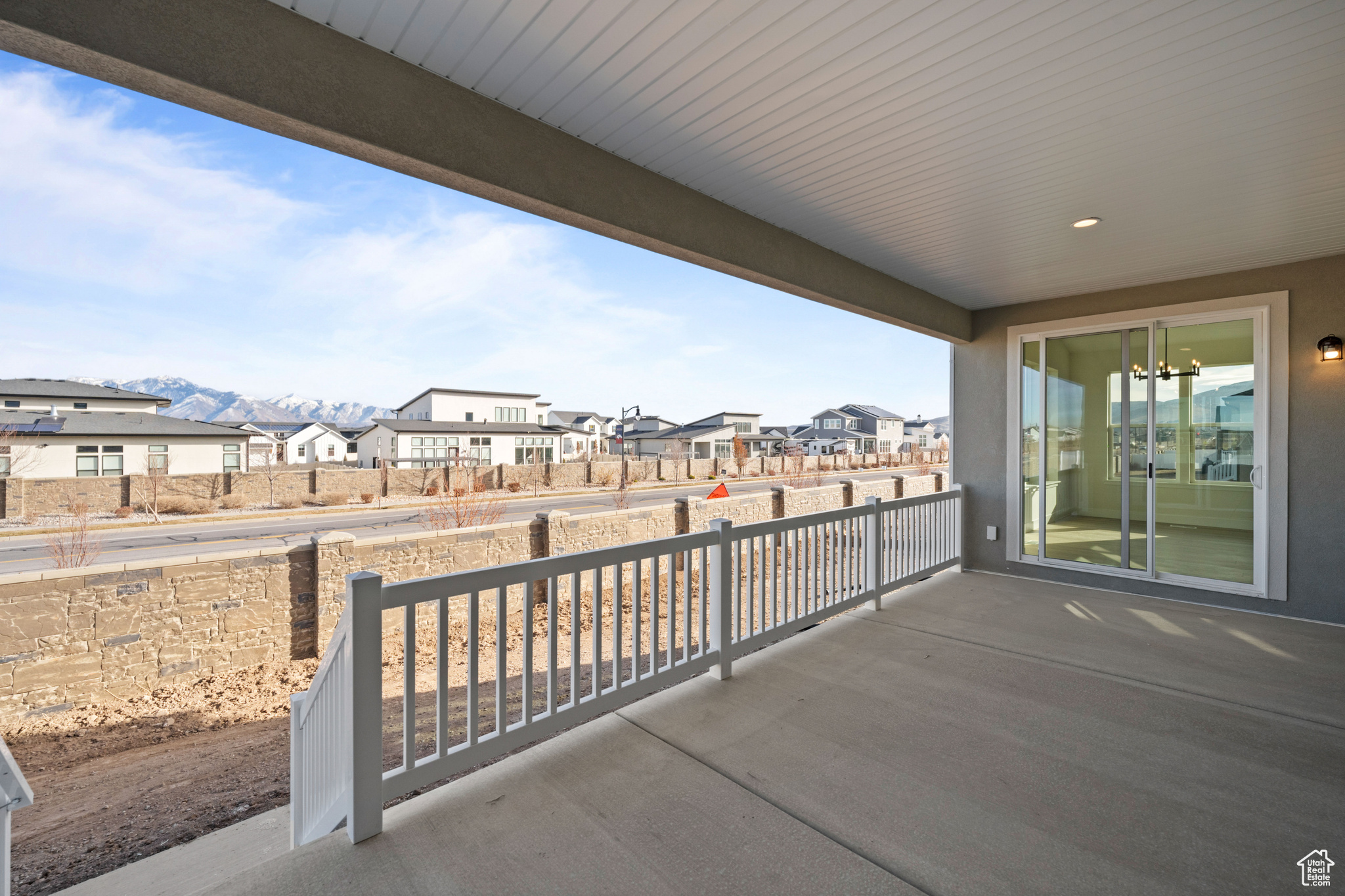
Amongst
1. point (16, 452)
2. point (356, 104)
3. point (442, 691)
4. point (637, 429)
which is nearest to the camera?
point (356, 104)

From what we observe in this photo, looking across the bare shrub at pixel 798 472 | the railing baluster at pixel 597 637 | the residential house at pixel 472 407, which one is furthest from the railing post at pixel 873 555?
the residential house at pixel 472 407

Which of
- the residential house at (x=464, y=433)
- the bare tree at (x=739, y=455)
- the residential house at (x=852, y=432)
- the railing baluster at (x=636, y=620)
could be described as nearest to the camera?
the railing baluster at (x=636, y=620)

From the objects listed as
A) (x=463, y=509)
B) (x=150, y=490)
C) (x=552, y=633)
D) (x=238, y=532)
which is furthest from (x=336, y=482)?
(x=552, y=633)

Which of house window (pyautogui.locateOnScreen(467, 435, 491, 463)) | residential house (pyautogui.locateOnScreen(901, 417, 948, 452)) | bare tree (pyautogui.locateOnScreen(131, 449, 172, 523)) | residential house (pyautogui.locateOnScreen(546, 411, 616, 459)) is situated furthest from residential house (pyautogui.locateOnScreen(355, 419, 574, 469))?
residential house (pyautogui.locateOnScreen(901, 417, 948, 452))

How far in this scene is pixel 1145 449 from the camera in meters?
4.51

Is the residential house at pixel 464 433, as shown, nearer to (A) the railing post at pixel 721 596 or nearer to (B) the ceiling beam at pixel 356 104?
(A) the railing post at pixel 721 596

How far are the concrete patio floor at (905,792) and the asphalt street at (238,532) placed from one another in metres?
7.01

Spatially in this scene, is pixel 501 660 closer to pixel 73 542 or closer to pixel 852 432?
pixel 73 542

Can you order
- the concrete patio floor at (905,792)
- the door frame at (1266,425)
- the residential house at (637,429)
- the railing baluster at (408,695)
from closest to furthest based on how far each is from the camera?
the concrete patio floor at (905,792)
the railing baluster at (408,695)
the door frame at (1266,425)
the residential house at (637,429)

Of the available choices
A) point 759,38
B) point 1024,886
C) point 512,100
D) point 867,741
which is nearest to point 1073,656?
point 867,741

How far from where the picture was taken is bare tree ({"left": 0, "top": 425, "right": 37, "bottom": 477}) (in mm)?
12984

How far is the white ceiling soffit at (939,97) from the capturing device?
1.67 m

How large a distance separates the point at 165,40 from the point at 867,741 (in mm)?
3174

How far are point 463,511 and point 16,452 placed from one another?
10.2 m
